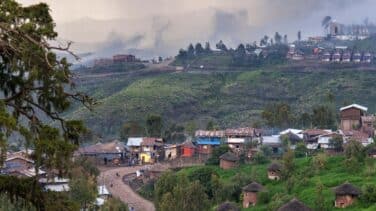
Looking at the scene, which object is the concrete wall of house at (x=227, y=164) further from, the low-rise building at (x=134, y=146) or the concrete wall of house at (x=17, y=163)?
the concrete wall of house at (x=17, y=163)

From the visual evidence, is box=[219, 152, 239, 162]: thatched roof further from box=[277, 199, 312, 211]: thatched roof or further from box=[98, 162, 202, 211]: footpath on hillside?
box=[277, 199, 312, 211]: thatched roof

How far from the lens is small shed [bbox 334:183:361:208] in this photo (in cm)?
3650

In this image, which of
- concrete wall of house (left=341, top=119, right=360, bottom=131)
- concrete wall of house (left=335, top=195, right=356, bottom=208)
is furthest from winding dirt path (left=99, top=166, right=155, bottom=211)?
concrete wall of house (left=341, top=119, right=360, bottom=131)

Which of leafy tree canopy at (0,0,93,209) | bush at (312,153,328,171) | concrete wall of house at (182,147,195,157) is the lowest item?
concrete wall of house at (182,147,195,157)

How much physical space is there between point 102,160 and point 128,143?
11.9 feet

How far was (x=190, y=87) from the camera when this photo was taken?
10394 cm

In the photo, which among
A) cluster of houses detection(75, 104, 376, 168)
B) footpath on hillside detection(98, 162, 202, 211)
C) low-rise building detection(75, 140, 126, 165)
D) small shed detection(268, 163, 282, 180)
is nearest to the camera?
small shed detection(268, 163, 282, 180)

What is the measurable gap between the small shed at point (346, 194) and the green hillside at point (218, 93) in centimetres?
4360

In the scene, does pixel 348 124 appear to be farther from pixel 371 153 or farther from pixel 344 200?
pixel 344 200

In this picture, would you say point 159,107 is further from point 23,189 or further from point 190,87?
point 23,189

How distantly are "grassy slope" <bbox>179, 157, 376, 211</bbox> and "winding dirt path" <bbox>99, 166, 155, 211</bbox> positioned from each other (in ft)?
16.0

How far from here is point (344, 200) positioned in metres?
36.7

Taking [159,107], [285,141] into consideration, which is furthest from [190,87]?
[285,141]

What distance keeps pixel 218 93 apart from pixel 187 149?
40.2 m
